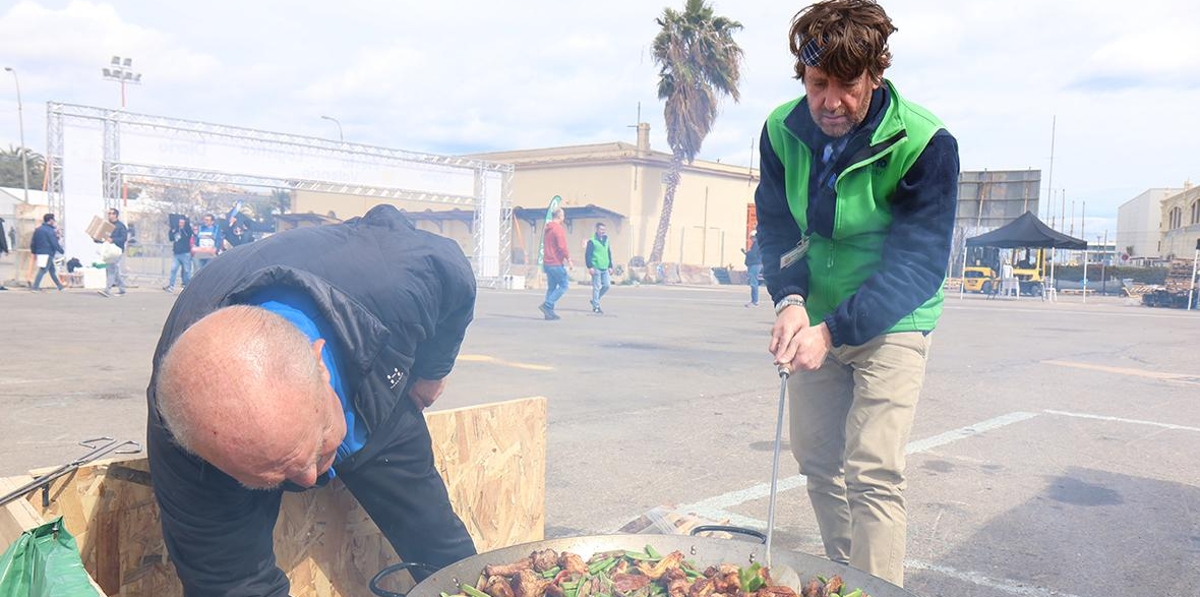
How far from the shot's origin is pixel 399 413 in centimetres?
242

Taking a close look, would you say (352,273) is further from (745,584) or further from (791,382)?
(791,382)

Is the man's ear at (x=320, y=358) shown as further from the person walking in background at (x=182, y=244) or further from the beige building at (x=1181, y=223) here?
the beige building at (x=1181, y=223)

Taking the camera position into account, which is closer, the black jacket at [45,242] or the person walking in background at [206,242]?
the black jacket at [45,242]

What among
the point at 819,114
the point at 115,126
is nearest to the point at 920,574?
the point at 819,114

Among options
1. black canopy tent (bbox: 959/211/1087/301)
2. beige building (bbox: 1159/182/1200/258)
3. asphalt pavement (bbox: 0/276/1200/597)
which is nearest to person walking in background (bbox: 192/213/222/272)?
asphalt pavement (bbox: 0/276/1200/597)

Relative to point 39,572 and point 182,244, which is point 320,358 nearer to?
point 39,572

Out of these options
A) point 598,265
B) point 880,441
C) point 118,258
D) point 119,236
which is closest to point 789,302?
point 880,441

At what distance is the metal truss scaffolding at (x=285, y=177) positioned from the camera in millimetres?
18750

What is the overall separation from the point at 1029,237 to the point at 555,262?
16.8 meters

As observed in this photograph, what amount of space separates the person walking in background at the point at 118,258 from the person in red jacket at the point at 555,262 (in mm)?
9413

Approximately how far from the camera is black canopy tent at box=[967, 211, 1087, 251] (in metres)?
23.5

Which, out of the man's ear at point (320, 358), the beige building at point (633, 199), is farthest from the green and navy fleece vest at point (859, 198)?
the beige building at point (633, 199)

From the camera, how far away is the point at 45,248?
16812 mm

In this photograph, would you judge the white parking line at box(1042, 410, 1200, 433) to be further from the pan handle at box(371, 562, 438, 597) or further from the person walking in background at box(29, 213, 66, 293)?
the person walking in background at box(29, 213, 66, 293)
